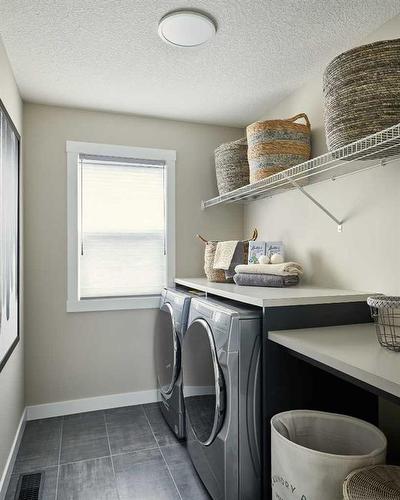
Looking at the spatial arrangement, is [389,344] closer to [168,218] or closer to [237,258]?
[237,258]

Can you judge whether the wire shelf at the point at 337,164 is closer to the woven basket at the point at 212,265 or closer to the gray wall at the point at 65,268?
the woven basket at the point at 212,265

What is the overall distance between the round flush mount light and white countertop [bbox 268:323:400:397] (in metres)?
1.47

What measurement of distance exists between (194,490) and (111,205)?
2.03 m

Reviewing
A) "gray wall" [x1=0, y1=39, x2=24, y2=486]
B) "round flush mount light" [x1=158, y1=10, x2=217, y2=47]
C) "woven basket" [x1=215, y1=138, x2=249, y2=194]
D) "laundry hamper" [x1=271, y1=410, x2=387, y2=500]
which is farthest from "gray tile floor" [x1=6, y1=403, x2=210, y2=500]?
"round flush mount light" [x1=158, y1=10, x2=217, y2=47]

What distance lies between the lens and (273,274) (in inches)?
85.8

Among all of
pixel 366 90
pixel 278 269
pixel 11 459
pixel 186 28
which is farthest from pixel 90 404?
pixel 366 90

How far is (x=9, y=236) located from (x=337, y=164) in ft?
5.86

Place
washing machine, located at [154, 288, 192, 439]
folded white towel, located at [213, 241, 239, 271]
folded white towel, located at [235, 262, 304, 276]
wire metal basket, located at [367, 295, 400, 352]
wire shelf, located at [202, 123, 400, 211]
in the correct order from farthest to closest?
folded white towel, located at [213, 241, 239, 271], washing machine, located at [154, 288, 192, 439], folded white towel, located at [235, 262, 304, 276], wire shelf, located at [202, 123, 400, 211], wire metal basket, located at [367, 295, 400, 352]

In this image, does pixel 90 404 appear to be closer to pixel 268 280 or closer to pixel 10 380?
pixel 10 380

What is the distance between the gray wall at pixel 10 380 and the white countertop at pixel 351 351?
1.44m

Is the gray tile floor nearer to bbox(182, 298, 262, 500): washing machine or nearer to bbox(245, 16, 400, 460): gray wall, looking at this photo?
bbox(182, 298, 262, 500): washing machine

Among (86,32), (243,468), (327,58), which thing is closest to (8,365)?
(243,468)

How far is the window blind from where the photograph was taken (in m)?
2.96

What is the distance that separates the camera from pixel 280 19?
1.80 meters
